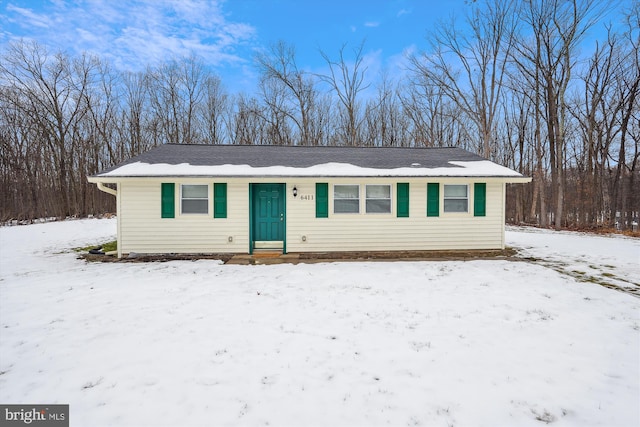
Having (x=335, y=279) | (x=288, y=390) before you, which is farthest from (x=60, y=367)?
(x=335, y=279)

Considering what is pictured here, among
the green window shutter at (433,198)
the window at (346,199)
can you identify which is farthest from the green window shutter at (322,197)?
the green window shutter at (433,198)

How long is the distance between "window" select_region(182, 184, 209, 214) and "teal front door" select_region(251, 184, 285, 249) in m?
1.39

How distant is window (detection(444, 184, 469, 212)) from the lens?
8.93m

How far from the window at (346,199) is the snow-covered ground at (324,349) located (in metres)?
2.85

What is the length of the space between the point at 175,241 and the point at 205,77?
20.1m

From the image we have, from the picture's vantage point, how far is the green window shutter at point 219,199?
8328 mm

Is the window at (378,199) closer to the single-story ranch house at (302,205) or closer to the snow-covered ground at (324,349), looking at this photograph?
the single-story ranch house at (302,205)

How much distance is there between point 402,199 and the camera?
875cm

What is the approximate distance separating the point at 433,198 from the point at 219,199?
6.47 meters

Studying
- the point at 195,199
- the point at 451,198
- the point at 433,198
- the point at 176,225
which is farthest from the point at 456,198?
the point at 176,225

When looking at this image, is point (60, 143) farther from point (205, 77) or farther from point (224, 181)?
point (224, 181)

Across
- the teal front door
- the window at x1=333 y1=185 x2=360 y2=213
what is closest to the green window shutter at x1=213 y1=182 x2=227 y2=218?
the teal front door

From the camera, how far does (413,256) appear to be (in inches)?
334

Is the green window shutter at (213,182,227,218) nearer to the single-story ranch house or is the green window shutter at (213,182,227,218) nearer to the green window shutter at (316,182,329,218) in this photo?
the single-story ranch house
